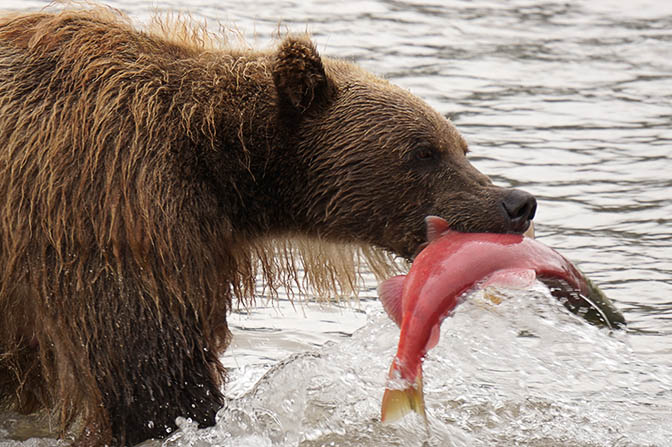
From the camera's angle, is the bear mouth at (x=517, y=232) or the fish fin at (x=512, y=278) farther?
the bear mouth at (x=517, y=232)

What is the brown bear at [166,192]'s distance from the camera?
17.6ft

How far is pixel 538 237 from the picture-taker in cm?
929

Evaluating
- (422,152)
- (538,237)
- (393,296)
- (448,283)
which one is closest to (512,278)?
(448,283)

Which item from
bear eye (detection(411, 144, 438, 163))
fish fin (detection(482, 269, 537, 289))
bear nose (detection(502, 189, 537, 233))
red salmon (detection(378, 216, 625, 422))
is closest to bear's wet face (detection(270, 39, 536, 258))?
bear eye (detection(411, 144, 438, 163))

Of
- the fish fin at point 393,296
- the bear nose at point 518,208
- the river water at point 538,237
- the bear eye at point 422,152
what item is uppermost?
the bear eye at point 422,152

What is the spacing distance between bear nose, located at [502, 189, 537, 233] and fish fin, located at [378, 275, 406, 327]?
1.74ft

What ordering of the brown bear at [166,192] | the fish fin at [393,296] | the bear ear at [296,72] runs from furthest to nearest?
the bear ear at [296,72] → the fish fin at [393,296] → the brown bear at [166,192]

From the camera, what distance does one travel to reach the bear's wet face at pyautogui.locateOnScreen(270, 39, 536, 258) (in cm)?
581

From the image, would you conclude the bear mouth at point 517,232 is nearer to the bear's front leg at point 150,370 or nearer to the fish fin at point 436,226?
the fish fin at point 436,226

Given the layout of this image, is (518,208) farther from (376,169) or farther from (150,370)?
(150,370)

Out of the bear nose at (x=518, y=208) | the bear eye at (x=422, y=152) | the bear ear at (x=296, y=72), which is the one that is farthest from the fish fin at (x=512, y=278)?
the bear ear at (x=296, y=72)

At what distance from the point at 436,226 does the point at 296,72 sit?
897 mm

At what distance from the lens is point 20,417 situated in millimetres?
6445

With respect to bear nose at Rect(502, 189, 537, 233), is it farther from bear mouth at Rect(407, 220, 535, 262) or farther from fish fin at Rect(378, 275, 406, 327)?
fish fin at Rect(378, 275, 406, 327)
